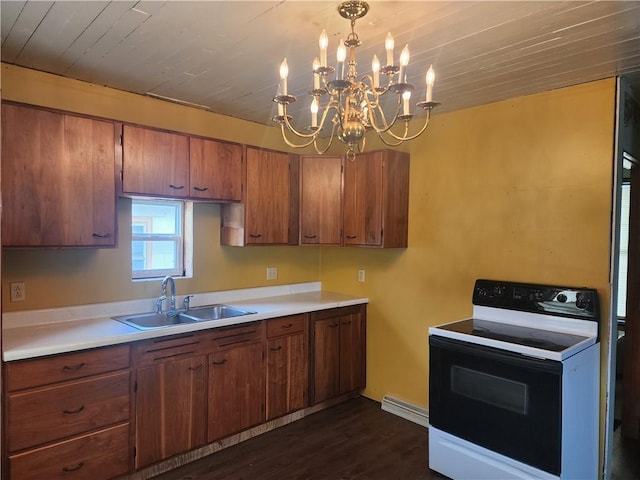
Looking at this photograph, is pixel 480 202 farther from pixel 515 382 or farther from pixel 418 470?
pixel 418 470

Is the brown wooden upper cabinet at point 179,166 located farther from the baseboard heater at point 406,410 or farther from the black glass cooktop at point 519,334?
the baseboard heater at point 406,410

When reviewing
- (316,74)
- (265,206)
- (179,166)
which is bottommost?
(265,206)

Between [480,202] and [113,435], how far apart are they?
2.82 m

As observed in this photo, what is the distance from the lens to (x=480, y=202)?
3.03 m

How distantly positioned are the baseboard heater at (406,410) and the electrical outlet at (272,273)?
4.77 feet

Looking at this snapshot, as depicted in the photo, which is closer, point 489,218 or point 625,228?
point 489,218

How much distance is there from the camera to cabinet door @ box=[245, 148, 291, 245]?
328 cm

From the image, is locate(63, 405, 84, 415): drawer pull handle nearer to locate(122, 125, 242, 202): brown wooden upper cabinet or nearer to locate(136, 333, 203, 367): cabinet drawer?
locate(136, 333, 203, 367): cabinet drawer

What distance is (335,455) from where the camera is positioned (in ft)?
9.32

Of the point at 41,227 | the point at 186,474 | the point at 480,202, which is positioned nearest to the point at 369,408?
the point at 186,474

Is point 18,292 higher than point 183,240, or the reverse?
point 183,240

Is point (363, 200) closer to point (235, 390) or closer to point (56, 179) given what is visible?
point (235, 390)

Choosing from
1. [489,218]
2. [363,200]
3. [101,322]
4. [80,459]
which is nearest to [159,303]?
[101,322]

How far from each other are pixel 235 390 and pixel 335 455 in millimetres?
822
